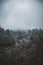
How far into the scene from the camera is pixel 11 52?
4570 mm

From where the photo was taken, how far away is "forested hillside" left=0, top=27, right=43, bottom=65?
4.44m

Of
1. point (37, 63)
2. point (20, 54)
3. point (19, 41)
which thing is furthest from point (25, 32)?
point (37, 63)

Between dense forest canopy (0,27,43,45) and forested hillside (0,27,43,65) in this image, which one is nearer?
forested hillside (0,27,43,65)

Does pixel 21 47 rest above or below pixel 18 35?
below

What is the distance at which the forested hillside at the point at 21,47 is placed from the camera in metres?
4.44

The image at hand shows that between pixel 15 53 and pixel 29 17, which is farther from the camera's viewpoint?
pixel 29 17

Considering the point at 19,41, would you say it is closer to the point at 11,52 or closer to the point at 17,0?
the point at 11,52

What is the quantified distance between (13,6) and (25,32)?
1.02 m

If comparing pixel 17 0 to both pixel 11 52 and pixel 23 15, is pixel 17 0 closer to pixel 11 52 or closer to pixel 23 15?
pixel 23 15

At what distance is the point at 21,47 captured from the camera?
459cm

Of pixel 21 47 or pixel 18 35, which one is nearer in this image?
pixel 21 47

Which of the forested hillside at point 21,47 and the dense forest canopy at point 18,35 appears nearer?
the forested hillside at point 21,47

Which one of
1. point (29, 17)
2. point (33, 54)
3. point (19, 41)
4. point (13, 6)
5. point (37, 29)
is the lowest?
point (33, 54)

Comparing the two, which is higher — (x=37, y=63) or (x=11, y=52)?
(x=11, y=52)
